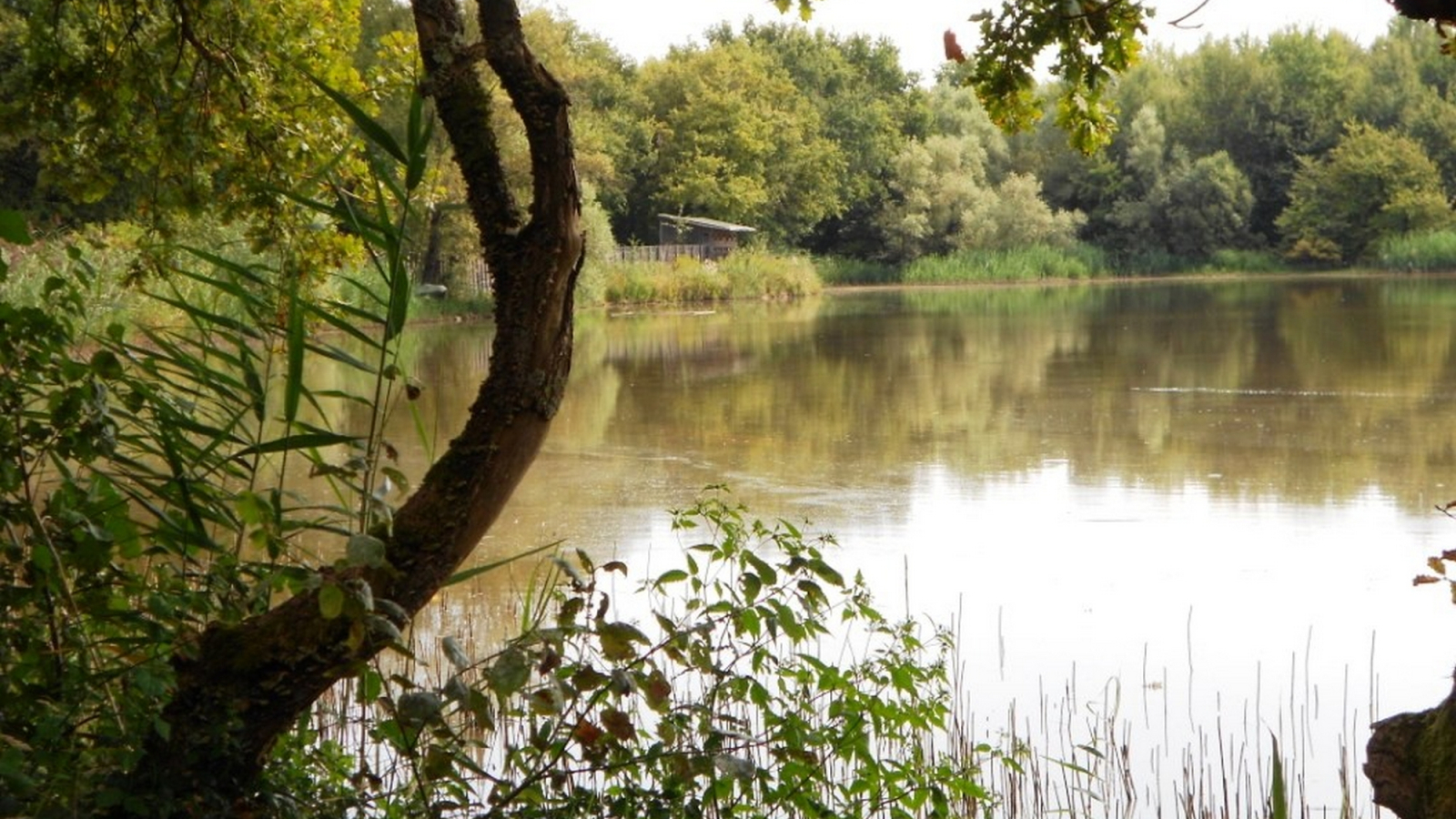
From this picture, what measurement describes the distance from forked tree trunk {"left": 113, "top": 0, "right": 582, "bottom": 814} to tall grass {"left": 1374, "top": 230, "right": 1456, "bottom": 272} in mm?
45424

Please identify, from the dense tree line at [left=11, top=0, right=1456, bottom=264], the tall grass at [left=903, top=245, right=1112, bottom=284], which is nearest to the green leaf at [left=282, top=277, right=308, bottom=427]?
the dense tree line at [left=11, top=0, right=1456, bottom=264]

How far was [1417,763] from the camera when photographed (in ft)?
7.25

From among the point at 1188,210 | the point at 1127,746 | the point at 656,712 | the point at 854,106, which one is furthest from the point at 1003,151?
the point at 656,712

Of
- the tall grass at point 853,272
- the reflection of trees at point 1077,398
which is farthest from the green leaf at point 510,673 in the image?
the tall grass at point 853,272

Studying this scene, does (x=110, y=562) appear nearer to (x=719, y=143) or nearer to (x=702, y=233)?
(x=702, y=233)

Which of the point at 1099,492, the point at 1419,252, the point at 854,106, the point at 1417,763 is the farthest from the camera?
the point at 854,106

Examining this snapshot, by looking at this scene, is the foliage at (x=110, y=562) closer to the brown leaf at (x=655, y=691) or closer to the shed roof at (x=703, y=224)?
the brown leaf at (x=655, y=691)

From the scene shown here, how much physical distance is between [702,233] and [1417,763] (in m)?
40.2

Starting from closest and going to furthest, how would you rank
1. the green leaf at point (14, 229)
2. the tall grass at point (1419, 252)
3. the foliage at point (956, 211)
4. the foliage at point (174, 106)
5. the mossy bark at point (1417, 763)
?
the green leaf at point (14, 229) < the mossy bark at point (1417, 763) < the foliage at point (174, 106) < the tall grass at point (1419, 252) < the foliage at point (956, 211)

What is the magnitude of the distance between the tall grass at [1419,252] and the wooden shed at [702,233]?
17.9 m

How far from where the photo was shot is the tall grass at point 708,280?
34.8 metres

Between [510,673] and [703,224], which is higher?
[703,224]

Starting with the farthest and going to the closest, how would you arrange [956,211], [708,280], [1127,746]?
1. [956,211]
2. [708,280]
3. [1127,746]

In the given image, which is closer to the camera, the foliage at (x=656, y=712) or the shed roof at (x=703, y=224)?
the foliage at (x=656, y=712)
